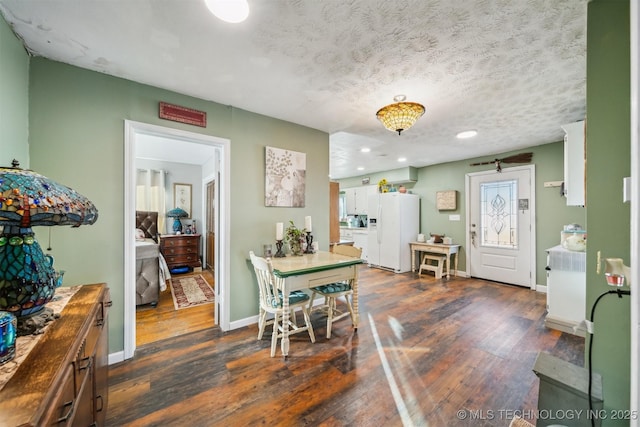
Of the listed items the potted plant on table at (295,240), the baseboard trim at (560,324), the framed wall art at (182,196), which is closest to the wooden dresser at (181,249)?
the framed wall art at (182,196)

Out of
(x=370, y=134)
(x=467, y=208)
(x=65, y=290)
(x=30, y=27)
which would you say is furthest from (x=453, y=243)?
(x=30, y=27)

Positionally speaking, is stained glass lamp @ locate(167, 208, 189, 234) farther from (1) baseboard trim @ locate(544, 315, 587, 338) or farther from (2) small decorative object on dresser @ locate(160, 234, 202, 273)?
(1) baseboard trim @ locate(544, 315, 587, 338)

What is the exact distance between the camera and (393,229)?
540 cm

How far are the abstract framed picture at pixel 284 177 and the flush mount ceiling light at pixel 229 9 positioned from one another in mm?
1521

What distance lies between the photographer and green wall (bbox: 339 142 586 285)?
3945 mm

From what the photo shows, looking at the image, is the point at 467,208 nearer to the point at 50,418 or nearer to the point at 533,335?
the point at 533,335

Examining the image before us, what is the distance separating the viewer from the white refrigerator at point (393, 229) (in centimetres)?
533

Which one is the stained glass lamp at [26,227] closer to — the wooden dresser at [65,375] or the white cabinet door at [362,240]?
the wooden dresser at [65,375]

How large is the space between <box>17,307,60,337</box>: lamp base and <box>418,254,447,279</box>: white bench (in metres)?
5.19

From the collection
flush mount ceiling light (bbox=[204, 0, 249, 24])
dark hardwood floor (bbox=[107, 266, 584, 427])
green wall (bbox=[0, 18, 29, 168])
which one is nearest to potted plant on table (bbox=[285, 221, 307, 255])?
dark hardwood floor (bbox=[107, 266, 584, 427])

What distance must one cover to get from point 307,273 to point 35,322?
5.40ft

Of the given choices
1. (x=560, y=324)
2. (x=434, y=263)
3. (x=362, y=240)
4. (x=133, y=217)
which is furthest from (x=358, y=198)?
(x=133, y=217)

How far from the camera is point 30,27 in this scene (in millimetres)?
1551

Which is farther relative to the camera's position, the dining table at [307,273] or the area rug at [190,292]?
the area rug at [190,292]
